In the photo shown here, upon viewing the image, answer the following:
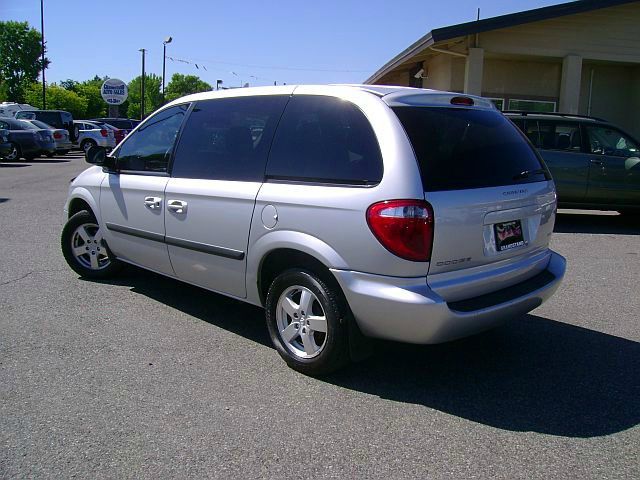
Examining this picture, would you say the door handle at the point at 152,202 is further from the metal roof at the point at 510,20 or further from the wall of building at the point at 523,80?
the wall of building at the point at 523,80

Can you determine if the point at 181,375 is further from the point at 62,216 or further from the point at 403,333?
the point at 62,216

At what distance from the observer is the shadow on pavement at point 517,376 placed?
3.43 meters

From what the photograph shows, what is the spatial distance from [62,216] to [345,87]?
7.50 m

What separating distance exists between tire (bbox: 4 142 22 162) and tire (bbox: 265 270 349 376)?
812 inches

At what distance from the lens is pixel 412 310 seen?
3.35m

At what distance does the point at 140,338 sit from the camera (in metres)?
4.51

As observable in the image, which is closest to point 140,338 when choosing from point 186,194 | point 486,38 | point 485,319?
point 186,194

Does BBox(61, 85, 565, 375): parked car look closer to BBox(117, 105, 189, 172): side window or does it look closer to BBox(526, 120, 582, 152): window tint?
BBox(117, 105, 189, 172): side window

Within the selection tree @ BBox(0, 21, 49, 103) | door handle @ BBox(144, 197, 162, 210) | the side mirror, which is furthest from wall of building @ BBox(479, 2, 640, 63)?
tree @ BBox(0, 21, 49, 103)

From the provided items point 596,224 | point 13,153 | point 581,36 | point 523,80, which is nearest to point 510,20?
point 581,36

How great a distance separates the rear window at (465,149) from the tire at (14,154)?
21136mm

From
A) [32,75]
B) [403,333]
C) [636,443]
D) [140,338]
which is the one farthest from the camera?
[32,75]

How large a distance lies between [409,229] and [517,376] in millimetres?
1382

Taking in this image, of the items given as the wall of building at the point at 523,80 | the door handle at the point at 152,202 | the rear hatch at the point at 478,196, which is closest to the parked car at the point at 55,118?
the wall of building at the point at 523,80
